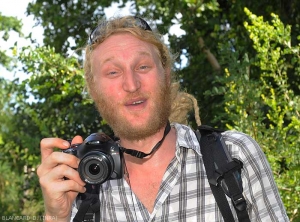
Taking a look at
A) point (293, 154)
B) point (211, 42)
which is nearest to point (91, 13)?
point (211, 42)

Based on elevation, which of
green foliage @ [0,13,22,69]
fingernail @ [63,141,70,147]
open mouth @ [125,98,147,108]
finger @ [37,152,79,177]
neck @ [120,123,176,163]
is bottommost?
finger @ [37,152,79,177]

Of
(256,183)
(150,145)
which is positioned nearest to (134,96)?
(150,145)

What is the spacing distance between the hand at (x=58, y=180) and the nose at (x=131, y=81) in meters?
0.38

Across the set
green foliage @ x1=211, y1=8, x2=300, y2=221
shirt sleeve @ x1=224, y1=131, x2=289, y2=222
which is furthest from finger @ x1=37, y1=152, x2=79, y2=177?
green foliage @ x1=211, y1=8, x2=300, y2=221

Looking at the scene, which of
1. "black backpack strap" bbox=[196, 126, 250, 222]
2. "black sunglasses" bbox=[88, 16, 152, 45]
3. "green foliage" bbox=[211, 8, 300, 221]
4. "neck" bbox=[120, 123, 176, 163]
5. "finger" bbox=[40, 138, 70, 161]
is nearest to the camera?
"black backpack strap" bbox=[196, 126, 250, 222]

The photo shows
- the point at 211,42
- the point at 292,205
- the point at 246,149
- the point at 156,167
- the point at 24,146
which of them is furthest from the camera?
the point at 211,42

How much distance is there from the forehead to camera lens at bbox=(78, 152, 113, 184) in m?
0.53

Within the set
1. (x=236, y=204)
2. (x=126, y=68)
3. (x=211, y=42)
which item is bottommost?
(x=236, y=204)

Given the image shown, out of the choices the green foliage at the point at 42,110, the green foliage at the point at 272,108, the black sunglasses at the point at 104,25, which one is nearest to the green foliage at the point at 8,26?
the green foliage at the point at 42,110

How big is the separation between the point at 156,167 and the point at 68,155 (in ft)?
1.30

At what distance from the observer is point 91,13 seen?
7180mm

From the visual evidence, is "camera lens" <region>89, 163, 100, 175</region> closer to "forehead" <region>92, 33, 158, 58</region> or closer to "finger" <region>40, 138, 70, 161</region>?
"finger" <region>40, 138, 70, 161</region>

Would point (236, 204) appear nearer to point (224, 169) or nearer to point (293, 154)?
point (224, 169)

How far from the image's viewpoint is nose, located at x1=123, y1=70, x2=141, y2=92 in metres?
2.64
